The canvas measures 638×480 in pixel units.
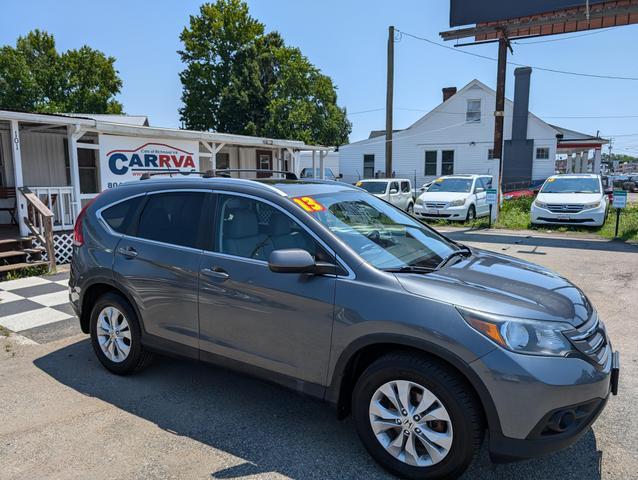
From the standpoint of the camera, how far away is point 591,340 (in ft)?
8.65

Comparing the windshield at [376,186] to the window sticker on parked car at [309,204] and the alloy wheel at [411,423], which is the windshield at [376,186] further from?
the alloy wheel at [411,423]

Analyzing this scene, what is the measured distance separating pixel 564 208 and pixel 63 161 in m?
13.6

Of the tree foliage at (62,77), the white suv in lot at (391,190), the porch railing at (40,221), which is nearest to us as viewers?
the porch railing at (40,221)

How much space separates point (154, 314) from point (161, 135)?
9.59 metres

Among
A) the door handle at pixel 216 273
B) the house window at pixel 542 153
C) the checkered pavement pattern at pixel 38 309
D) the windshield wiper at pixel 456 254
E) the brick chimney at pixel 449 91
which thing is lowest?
the checkered pavement pattern at pixel 38 309

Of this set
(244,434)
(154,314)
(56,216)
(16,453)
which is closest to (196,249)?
(154,314)

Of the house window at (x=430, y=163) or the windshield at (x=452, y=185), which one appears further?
the house window at (x=430, y=163)

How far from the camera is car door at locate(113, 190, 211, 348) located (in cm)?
346

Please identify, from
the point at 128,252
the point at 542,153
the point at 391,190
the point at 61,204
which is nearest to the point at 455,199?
the point at 391,190

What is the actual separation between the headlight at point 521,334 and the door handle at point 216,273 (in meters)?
1.60

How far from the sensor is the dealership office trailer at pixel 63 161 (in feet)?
28.9

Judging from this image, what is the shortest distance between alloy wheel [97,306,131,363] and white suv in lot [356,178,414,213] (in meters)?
12.4

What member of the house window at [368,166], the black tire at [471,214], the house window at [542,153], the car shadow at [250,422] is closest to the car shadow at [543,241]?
the black tire at [471,214]

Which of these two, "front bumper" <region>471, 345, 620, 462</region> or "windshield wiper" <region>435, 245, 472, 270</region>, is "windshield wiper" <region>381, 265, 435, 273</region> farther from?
"front bumper" <region>471, 345, 620, 462</region>
